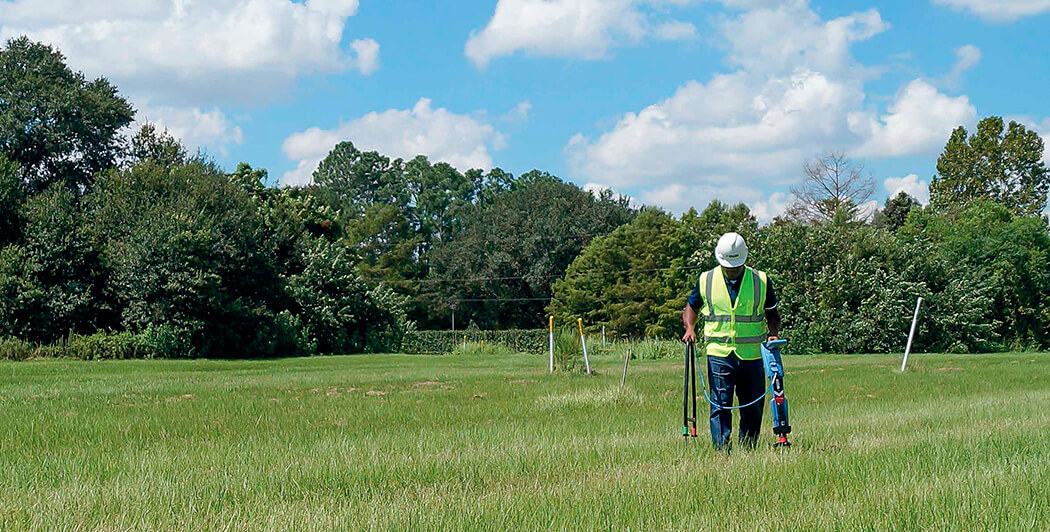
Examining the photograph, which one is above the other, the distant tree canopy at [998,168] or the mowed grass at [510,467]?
the distant tree canopy at [998,168]

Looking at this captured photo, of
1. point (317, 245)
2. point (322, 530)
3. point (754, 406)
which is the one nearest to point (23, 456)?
point (322, 530)

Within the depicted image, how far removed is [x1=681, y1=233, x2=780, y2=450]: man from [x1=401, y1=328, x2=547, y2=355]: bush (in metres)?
51.5

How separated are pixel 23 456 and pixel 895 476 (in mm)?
7900

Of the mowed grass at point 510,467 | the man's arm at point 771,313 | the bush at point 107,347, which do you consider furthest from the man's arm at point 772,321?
the bush at point 107,347

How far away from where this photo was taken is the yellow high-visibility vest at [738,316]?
8.94m

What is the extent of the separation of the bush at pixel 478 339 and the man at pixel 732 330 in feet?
169

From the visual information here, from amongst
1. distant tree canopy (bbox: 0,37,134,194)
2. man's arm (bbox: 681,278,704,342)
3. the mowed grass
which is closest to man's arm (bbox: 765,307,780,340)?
man's arm (bbox: 681,278,704,342)

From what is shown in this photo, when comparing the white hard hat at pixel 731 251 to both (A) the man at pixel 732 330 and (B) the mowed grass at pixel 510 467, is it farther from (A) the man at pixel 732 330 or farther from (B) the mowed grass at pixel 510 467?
(B) the mowed grass at pixel 510 467

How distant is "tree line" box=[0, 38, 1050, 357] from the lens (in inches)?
1797

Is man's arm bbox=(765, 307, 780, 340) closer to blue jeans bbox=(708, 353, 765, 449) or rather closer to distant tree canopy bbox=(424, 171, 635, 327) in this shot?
blue jeans bbox=(708, 353, 765, 449)

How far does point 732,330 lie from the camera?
892 centimetres

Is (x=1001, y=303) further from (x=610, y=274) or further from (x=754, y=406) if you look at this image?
(x=754, y=406)

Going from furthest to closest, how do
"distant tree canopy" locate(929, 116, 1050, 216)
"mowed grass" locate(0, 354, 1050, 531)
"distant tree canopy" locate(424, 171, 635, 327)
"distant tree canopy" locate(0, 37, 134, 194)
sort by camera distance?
"distant tree canopy" locate(424, 171, 635, 327)
"distant tree canopy" locate(929, 116, 1050, 216)
"distant tree canopy" locate(0, 37, 134, 194)
"mowed grass" locate(0, 354, 1050, 531)

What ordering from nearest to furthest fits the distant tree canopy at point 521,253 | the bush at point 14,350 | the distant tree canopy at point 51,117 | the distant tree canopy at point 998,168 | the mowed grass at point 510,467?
the mowed grass at point 510,467 → the bush at point 14,350 → the distant tree canopy at point 51,117 → the distant tree canopy at point 998,168 → the distant tree canopy at point 521,253
